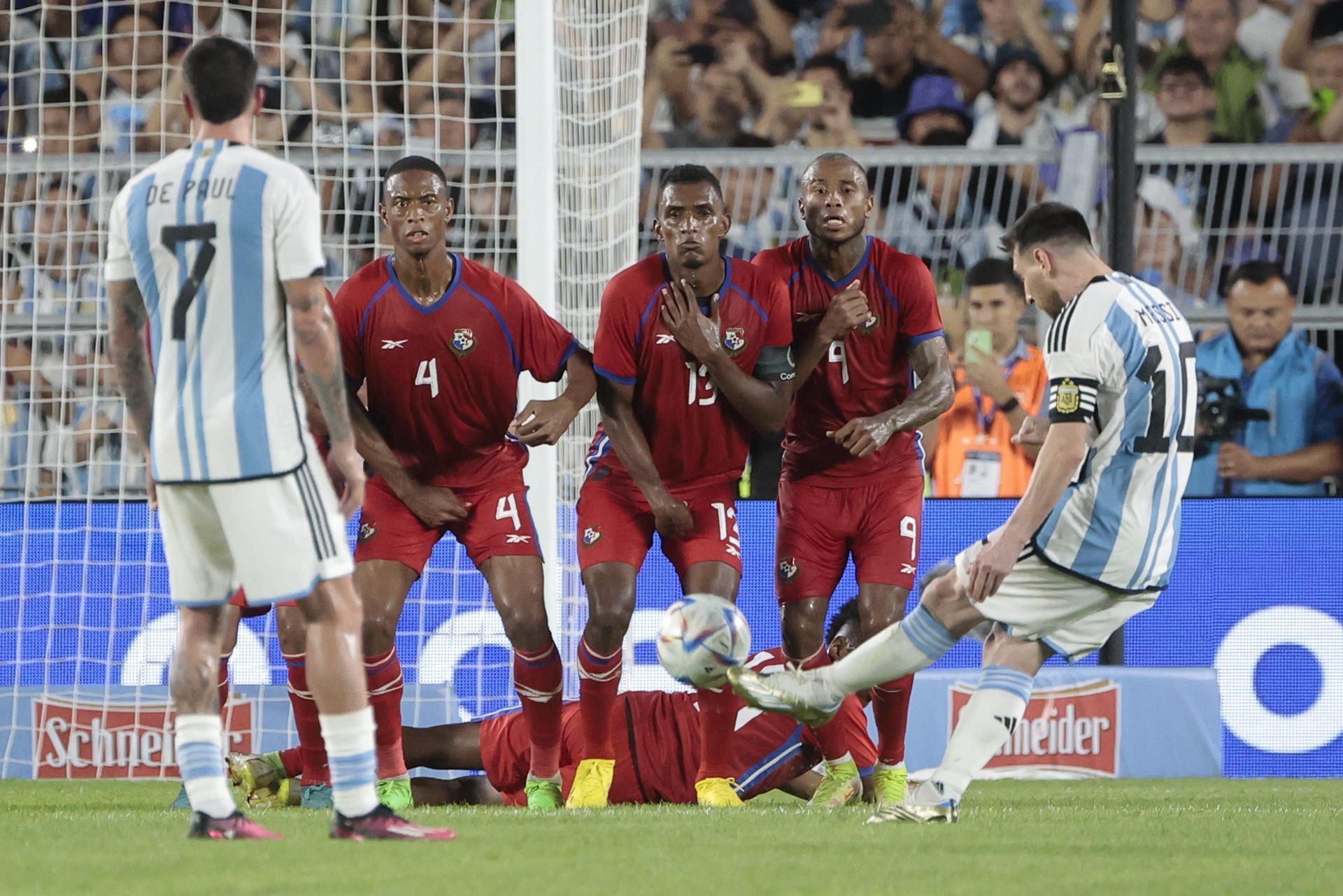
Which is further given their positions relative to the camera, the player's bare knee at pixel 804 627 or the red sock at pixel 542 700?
the player's bare knee at pixel 804 627

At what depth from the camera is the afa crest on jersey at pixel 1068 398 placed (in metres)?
5.16

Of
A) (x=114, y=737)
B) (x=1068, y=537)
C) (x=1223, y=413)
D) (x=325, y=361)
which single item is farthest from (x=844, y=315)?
(x=114, y=737)

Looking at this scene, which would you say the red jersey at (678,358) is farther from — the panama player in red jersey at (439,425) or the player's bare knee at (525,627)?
the player's bare knee at (525,627)

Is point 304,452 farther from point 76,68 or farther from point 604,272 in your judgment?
point 76,68

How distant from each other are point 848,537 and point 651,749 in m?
1.13

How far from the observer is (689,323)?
6.39 meters

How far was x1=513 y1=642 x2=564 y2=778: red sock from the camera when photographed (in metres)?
6.40

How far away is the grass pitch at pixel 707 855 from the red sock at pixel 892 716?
0.65m

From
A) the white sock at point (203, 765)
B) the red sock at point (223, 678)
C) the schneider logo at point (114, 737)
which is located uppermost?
the white sock at point (203, 765)

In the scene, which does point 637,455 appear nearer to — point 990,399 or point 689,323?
point 689,323

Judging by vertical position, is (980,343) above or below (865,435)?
above

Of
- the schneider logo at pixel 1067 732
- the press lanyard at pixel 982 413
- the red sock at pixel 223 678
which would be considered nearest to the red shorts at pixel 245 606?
the red sock at pixel 223 678

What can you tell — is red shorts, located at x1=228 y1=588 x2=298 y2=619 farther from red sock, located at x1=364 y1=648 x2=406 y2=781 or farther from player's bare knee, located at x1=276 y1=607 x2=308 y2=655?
red sock, located at x1=364 y1=648 x2=406 y2=781

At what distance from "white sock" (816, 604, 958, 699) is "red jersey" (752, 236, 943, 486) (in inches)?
56.8
